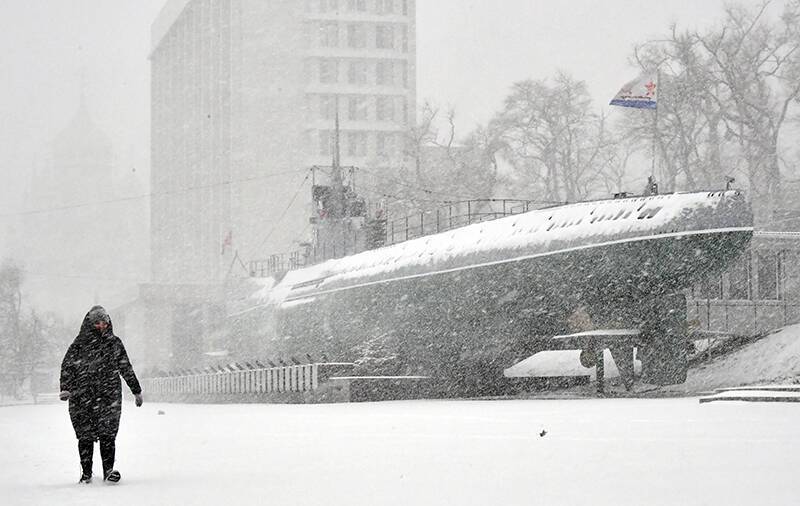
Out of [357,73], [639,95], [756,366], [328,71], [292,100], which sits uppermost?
[328,71]

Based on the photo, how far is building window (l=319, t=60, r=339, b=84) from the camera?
10225 cm

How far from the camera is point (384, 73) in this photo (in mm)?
102375

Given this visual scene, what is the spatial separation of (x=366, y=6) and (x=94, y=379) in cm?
9553

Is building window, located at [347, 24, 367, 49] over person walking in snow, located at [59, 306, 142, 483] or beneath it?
over

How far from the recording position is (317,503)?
8000mm

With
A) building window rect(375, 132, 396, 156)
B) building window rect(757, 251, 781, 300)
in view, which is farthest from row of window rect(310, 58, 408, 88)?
building window rect(757, 251, 781, 300)

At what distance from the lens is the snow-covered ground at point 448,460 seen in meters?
8.27

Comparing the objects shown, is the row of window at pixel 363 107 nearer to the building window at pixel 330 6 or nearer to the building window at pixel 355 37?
the building window at pixel 355 37

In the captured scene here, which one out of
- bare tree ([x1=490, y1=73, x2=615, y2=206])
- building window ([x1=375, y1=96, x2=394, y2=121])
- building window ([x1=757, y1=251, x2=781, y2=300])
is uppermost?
building window ([x1=375, y1=96, x2=394, y2=121])

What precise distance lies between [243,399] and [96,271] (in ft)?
566

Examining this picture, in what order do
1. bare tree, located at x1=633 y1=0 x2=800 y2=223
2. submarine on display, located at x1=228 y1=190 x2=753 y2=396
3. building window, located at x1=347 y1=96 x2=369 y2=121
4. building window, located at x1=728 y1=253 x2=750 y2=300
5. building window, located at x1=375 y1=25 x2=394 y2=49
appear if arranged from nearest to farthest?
1. submarine on display, located at x1=228 y1=190 x2=753 y2=396
2. building window, located at x1=728 y1=253 x2=750 y2=300
3. bare tree, located at x1=633 y1=0 x2=800 y2=223
4. building window, located at x1=347 y1=96 x2=369 y2=121
5. building window, located at x1=375 y1=25 x2=394 y2=49

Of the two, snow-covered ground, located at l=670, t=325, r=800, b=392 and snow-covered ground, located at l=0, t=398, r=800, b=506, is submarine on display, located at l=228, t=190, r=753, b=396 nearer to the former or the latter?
snow-covered ground, located at l=670, t=325, r=800, b=392

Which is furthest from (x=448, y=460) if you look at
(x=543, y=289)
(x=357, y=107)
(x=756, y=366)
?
(x=357, y=107)

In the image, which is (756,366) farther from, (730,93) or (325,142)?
(325,142)
